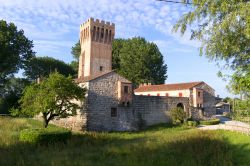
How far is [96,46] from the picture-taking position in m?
44.7

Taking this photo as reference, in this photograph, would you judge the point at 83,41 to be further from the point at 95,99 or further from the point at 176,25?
the point at 176,25

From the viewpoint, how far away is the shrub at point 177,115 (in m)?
34.7

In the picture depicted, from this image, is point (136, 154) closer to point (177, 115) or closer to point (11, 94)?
point (177, 115)

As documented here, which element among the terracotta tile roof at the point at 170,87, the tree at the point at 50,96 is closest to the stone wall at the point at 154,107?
the terracotta tile roof at the point at 170,87

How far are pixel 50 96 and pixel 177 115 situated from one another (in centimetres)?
1655

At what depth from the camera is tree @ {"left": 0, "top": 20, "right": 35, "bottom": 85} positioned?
143 feet

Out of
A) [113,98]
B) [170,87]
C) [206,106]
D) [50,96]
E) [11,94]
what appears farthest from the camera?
[11,94]

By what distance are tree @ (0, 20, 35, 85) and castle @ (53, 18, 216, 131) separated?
1022cm

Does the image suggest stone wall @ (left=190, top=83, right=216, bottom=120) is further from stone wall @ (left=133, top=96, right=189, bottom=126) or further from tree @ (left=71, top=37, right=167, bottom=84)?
tree @ (left=71, top=37, right=167, bottom=84)

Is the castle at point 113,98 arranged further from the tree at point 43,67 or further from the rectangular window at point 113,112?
the tree at point 43,67

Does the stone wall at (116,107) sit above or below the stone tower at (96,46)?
below

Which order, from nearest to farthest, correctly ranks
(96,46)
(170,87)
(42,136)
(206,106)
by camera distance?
(42,136)
(206,106)
(170,87)
(96,46)

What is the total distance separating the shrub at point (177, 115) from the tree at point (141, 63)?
66.9 ft

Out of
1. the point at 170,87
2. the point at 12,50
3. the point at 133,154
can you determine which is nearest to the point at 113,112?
the point at 133,154
